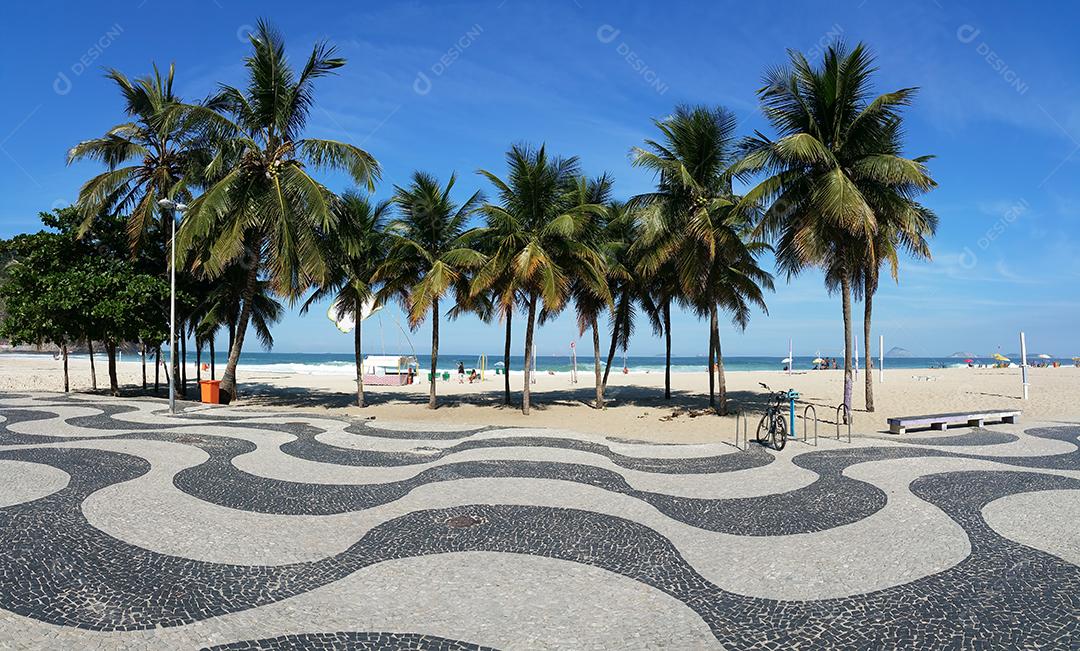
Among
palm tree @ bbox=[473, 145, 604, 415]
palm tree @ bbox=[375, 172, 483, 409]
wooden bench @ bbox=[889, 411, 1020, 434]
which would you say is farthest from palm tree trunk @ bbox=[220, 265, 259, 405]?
wooden bench @ bbox=[889, 411, 1020, 434]

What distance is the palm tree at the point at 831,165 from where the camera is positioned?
52.6 feet

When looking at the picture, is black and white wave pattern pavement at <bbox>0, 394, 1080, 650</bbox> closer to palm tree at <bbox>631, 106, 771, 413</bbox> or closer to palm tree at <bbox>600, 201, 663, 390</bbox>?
palm tree at <bbox>631, 106, 771, 413</bbox>

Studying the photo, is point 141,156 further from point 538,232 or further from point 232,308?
point 538,232

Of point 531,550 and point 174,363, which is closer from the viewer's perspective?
point 531,550

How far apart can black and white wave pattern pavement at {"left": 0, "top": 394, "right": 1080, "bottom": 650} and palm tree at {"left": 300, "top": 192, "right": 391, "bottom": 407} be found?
1050 centimetres

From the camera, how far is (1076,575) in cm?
563

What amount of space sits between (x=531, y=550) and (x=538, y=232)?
13547mm

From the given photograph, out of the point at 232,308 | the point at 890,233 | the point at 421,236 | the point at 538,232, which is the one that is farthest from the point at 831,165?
the point at 232,308

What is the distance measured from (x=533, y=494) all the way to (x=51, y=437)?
1151cm

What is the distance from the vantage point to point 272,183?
20.6 meters

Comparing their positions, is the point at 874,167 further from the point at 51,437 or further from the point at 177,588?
the point at 51,437

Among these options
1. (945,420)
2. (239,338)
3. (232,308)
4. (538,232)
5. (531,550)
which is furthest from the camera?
(232,308)

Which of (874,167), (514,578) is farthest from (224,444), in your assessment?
(874,167)

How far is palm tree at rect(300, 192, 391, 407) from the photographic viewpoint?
2128 cm
